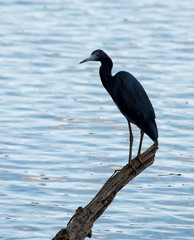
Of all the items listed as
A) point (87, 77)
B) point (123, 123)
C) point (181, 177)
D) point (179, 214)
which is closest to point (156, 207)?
point (179, 214)

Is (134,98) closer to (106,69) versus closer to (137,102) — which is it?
(137,102)

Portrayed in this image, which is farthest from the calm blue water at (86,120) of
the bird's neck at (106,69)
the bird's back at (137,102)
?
the bird's neck at (106,69)

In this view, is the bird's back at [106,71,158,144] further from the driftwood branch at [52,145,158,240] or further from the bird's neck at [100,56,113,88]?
the driftwood branch at [52,145,158,240]

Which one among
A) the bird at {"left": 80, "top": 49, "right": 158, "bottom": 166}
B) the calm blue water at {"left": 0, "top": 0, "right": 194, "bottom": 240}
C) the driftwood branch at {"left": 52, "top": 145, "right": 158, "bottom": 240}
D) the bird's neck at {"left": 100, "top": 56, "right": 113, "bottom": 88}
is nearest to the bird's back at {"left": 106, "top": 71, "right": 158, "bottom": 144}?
the bird at {"left": 80, "top": 49, "right": 158, "bottom": 166}

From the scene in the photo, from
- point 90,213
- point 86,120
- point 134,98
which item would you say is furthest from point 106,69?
point 86,120

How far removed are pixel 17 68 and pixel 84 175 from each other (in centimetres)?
754

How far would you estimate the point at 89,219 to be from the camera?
8.05m

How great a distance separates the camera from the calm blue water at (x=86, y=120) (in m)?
11.3

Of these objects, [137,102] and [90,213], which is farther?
[137,102]

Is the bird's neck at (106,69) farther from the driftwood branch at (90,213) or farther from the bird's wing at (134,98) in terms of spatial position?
the driftwood branch at (90,213)

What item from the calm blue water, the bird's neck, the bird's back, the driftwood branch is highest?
the bird's neck

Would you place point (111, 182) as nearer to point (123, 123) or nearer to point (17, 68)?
point (123, 123)

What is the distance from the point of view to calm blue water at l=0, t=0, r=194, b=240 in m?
11.3

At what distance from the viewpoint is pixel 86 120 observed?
52.3ft
